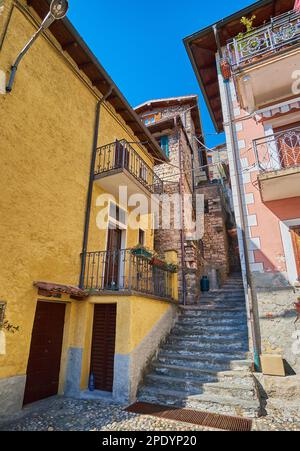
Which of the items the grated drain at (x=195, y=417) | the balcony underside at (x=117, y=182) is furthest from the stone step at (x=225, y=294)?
the grated drain at (x=195, y=417)

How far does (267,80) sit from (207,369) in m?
7.26

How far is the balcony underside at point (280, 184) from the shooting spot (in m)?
5.34

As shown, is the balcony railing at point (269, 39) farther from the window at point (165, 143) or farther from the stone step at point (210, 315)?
the stone step at point (210, 315)

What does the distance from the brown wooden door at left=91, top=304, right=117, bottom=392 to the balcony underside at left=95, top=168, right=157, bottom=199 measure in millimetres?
3418

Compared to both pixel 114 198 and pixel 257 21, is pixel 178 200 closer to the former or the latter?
pixel 114 198

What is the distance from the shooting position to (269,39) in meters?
6.80

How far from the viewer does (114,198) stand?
26.6ft

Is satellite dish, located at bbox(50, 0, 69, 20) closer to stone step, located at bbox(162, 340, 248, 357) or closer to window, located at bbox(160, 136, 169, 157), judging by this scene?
stone step, located at bbox(162, 340, 248, 357)

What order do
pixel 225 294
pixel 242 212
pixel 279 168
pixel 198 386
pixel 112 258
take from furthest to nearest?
pixel 225 294
pixel 112 258
pixel 242 212
pixel 279 168
pixel 198 386

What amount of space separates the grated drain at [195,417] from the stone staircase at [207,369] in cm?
17

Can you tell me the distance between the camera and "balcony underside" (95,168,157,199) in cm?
702

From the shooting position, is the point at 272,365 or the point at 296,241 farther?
the point at 296,241

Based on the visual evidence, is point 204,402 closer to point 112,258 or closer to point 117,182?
point 112,258

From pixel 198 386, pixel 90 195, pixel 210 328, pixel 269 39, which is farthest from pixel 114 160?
pixel 198 386
